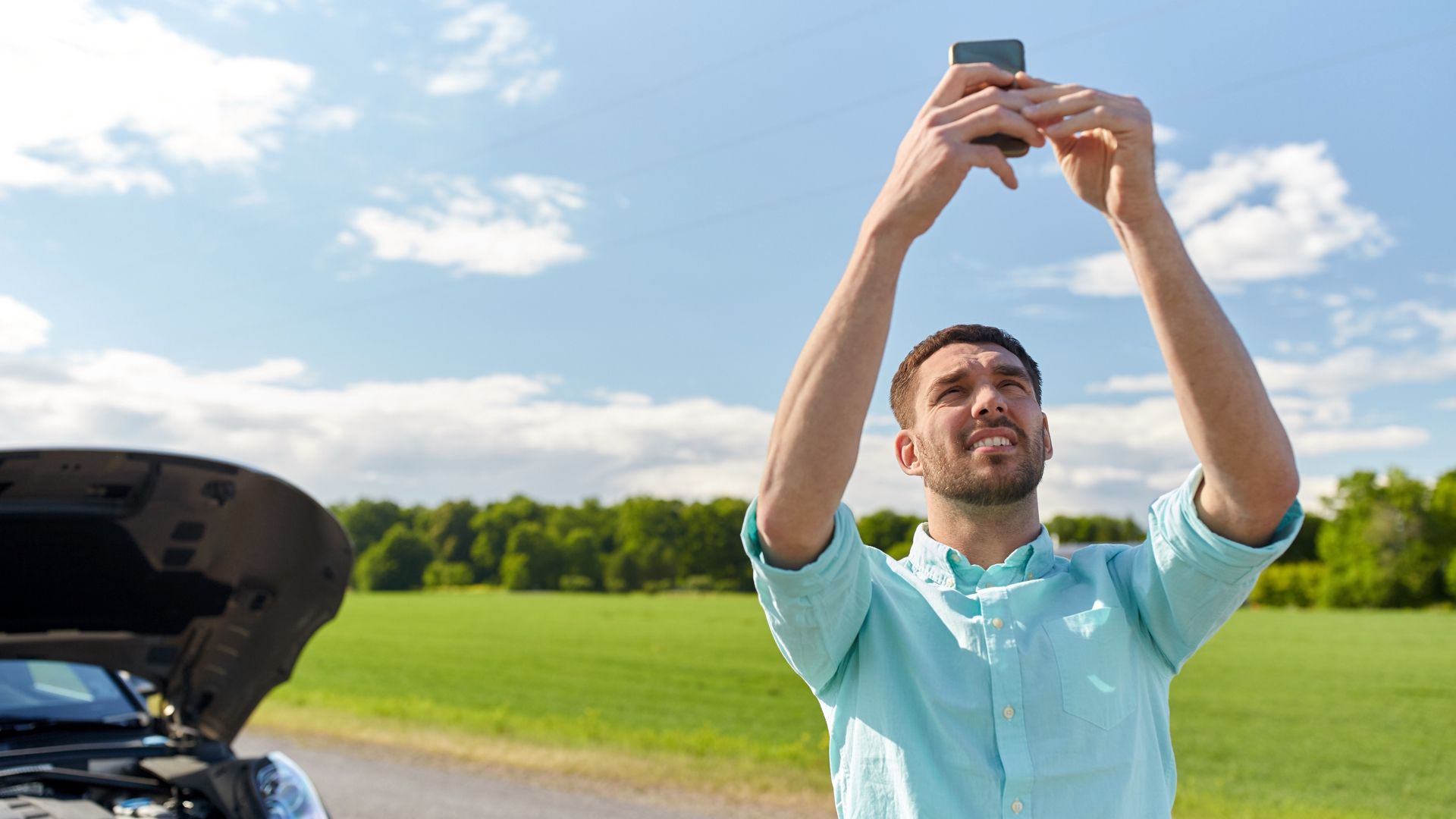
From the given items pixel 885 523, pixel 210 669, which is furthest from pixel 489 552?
pixel 210 669

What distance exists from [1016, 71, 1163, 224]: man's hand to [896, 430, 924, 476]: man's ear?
55 centimetres

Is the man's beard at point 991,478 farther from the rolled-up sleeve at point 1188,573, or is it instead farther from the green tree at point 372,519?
the green tree at point 372,519

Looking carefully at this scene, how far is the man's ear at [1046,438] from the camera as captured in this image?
199cm

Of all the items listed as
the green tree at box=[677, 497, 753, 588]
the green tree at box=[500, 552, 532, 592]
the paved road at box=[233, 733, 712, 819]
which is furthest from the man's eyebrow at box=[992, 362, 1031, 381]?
the green tree at box=[500, 552, 532, 592]

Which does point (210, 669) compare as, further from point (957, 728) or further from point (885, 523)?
point (885, 523)

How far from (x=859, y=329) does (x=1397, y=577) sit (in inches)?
4115

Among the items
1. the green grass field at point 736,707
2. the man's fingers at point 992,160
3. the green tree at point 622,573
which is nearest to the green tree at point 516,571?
the green tree at point 622,573

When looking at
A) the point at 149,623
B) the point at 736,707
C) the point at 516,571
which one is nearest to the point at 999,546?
the point at 149,623

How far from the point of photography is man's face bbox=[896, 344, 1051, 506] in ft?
6.18

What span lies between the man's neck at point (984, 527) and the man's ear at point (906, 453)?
0.10m

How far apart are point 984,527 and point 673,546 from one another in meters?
59.3

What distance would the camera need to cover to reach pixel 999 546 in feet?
6.52

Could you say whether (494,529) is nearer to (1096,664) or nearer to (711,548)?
(711,548)

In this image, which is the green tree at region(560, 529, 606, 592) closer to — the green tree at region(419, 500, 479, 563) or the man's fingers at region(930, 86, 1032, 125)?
the green tree at region(419, 500, 479, 563)
